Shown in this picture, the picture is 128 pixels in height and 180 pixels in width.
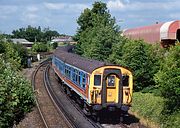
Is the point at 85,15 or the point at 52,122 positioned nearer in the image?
the point at 52,122

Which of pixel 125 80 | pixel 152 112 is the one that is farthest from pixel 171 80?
pixel 125 80

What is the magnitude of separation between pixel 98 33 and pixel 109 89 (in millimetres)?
17685

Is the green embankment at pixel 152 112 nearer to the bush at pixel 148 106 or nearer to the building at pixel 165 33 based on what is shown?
the bush at pixel 148 106

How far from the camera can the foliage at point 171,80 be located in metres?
18.7

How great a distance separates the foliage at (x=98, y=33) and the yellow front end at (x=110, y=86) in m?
15.3

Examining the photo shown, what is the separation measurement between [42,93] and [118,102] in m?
14.4

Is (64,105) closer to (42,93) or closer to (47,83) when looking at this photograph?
(42,93)

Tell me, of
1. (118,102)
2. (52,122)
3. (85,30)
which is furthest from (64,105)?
(85,30)

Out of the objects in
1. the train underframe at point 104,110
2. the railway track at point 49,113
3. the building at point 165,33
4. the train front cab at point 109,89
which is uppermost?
the building at point 165,33

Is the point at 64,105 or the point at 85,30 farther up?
the point at 85,30

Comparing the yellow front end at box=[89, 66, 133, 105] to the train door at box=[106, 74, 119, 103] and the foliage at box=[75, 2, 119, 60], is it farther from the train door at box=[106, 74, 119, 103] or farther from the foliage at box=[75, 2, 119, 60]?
the foliage at box=[75, 2, 119, 60]

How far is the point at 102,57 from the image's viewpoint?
38562mm

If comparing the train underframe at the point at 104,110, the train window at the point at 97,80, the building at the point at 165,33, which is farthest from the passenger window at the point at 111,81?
the building at the point at 165,33

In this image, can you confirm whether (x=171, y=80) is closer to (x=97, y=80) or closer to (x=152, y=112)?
(x=152, y=112)
